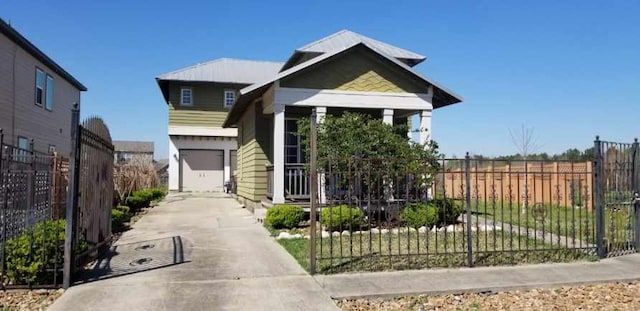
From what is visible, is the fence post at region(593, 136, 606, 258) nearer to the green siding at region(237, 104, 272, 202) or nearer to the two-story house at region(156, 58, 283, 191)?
the green siding at region(237, 104, 272, 202)

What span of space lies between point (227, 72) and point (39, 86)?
12.3 metres

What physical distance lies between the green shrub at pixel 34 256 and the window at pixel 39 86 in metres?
14.8

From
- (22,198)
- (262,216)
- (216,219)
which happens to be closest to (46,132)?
(216,219)

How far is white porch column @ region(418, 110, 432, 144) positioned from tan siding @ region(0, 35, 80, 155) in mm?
11972

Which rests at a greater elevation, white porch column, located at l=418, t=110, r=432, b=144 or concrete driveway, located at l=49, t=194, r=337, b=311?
white porch column, located at l=418, t=110, r=432, b=144

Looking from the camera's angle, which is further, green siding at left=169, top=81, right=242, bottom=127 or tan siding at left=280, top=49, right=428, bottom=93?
green siding at left=169, top=81, right=242, bottom=127

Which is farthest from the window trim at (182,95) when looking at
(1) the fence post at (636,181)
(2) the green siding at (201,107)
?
(1) the fence post at (636,181)

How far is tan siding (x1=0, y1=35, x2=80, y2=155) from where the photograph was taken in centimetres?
1570

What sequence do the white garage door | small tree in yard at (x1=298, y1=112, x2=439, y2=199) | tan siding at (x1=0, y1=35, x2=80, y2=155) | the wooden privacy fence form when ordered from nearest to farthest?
the wooden privacy fence
small tree in yard at (x1=298, y1=112, x2=439, y2=199)
tan siding at (x1=0, y1=35, x2=80, y2=155)
the white garage door

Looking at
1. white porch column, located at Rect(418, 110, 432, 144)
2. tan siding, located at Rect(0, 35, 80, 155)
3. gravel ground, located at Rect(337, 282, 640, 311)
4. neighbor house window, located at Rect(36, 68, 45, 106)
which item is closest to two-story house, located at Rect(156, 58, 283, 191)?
tan siding, located at Rect(0, 35, 80, 155)

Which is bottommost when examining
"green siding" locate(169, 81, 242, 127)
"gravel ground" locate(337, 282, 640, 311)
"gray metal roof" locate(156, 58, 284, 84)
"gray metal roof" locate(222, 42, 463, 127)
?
"gravel ground" locate(337, 282, 640, 311)

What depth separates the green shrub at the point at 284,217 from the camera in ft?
38.1

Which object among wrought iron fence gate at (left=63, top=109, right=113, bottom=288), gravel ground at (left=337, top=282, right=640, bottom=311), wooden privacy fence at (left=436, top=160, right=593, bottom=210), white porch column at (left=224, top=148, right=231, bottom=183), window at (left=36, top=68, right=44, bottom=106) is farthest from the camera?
white porch column at (left=224, top=148, right=231, bottom=183)

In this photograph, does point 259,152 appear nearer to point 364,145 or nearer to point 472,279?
point 364,145
